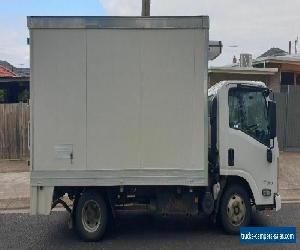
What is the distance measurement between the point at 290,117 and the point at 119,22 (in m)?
11.5

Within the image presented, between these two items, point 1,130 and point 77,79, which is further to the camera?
point 1,130

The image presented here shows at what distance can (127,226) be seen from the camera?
8258mm

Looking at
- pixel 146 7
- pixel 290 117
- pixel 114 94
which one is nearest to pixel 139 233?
pixel 114 94

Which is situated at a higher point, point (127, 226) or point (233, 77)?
point (233, 77)

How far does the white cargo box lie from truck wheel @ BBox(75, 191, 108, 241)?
63cm

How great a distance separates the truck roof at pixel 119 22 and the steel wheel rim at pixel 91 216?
2.78 meters

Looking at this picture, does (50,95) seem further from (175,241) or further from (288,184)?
(288,184)

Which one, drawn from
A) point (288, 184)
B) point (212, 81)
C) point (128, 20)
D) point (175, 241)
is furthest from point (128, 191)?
point (212, 81)

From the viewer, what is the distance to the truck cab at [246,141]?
24.5 ft

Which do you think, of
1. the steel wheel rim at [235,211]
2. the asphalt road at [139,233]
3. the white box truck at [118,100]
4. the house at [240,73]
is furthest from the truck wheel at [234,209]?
the house at [240,73]

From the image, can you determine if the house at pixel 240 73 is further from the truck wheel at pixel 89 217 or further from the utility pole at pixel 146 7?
the truck wheel at pixel 89 217

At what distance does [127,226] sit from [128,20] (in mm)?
3612

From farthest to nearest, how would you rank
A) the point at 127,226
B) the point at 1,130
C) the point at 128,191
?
the point at 1,130
the point at 127,226
the point at 128,191

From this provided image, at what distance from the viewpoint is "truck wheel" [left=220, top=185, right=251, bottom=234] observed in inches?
297
